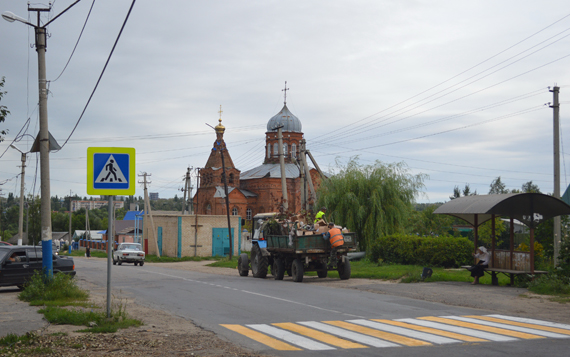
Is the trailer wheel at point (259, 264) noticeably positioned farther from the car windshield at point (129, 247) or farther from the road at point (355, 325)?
the car windshield at point (129, 247)

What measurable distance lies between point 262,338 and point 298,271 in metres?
12.1

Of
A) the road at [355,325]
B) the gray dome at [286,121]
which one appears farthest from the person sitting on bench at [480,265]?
the gray dome at [286,121]

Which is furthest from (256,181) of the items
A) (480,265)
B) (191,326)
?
(191,326)

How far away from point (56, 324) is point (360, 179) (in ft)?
88.3

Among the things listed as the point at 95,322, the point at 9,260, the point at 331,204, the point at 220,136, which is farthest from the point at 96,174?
the point at 220,136

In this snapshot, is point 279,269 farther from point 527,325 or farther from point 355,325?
point 527,325

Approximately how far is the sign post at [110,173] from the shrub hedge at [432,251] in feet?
60.6

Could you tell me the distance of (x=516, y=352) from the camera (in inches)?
301

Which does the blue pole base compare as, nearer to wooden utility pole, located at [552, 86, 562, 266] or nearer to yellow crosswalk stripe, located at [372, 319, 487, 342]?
yellow crosswalk stripe, located at [372, 319, 487, 342]

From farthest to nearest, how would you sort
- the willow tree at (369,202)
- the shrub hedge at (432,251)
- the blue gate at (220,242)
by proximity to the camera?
1. the blue gate at (220,242)
2. the willow tree at (369,202)
3. the shrub hedge at (432,251)

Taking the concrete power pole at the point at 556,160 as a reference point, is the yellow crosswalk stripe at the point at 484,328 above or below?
below

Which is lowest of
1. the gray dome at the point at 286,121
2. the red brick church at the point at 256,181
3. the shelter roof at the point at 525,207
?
the shelter roof at the point at 525,207

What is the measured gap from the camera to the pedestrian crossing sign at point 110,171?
950 centimetres

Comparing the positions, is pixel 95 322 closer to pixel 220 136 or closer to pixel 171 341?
pixel 171 341
